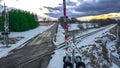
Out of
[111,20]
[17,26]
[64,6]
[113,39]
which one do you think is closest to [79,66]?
[64,6]

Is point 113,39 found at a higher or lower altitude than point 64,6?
lower

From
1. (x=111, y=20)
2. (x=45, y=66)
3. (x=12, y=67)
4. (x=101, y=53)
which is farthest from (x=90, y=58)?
(x=111, y=20)

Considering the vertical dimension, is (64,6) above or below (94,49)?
above

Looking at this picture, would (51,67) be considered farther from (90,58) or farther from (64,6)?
(64,6)

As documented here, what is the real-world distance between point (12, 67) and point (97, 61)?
20.2 ft

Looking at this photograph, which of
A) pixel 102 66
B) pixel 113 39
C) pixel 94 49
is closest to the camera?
pixel 102 66

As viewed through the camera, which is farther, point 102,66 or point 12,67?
point 12,67

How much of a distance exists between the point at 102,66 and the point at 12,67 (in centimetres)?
647

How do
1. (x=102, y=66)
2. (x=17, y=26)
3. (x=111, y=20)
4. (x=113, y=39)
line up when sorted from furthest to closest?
(x=17, y=26), (x=111, y=20), (x=113, y=39), (x=102, y=66)

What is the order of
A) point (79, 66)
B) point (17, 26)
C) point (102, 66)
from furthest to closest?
point (17, 26) < point (102, 66) < point (79, 66)

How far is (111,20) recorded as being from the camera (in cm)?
8381

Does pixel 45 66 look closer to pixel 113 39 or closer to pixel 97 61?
pixel 97 61

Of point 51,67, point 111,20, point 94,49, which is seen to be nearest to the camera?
point 51,67

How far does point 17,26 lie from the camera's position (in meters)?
92.0
